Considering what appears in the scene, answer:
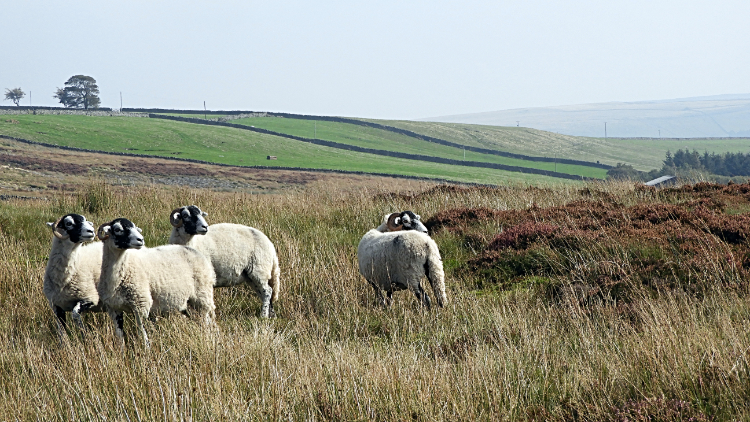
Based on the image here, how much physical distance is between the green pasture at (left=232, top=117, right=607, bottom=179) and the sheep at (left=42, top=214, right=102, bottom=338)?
95517mm

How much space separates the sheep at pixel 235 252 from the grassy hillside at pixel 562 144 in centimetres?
11143

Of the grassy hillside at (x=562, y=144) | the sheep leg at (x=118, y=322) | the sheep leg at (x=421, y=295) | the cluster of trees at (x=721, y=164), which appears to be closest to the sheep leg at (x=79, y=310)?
the sheep leg at (x=118, y=322)

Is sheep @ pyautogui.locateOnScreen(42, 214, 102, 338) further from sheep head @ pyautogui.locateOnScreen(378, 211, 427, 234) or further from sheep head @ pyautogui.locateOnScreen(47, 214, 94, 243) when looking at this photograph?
sheep head @ pyautogui.locateOnScreen(378, 211, 427, 234)

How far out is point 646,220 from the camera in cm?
1100

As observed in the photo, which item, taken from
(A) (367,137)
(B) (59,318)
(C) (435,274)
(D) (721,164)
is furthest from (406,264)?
(A) (367,137)

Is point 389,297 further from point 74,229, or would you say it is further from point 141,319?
point 74,229

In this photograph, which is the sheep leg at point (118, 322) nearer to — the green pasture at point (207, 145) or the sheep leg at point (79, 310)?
the sheep leg at point (79, 310)

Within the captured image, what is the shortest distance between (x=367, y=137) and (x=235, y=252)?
11086 centimetres

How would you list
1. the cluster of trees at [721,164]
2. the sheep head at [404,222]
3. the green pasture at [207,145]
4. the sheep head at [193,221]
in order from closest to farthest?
1. the sheep head at [193,221]
2. the sheep head at [404,222]
3. the cluster of trees at [721,164]
4. the green pasture at [207,145]

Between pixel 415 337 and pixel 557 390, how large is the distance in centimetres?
238

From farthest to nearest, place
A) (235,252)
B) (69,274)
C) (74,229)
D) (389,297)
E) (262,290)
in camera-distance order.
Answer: (389,297), (262,290), (235,252), (69,274), (74,229)

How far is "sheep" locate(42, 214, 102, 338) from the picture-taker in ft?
22.0

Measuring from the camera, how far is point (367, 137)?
388ft

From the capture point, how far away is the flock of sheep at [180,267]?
6629 millimetres
